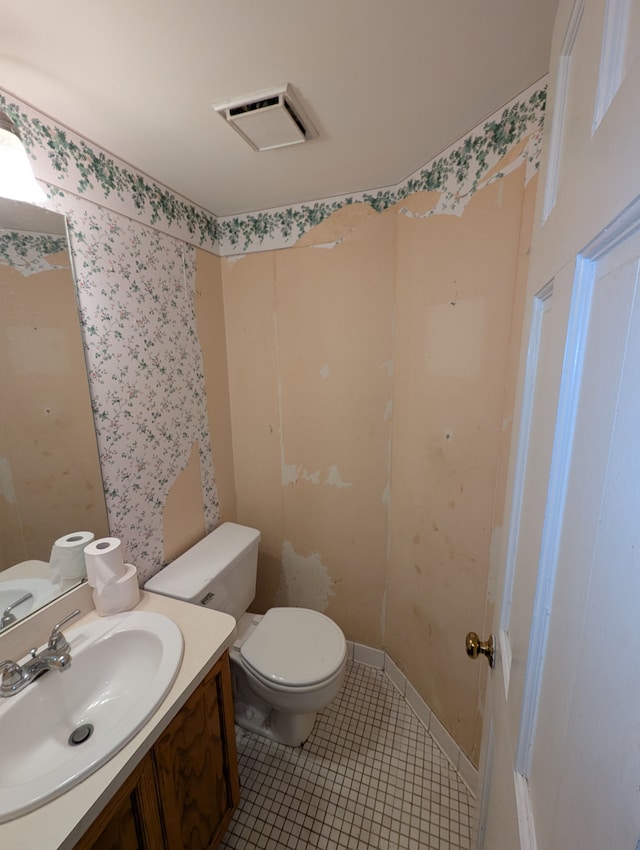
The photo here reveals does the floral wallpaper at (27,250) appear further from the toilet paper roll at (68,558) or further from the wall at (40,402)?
the toilet paper roll at (68,558)

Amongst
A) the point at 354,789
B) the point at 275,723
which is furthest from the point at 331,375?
the point at 354,789

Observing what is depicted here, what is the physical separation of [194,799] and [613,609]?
51.6 inches

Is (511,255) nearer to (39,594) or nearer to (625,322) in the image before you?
(625,322)

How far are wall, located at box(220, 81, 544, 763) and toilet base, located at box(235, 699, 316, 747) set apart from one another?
49 cm

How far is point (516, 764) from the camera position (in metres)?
0.53

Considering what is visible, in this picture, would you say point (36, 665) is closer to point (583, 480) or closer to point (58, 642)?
point (58, 642)

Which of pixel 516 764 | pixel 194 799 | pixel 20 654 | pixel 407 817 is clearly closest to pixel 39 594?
pixel 20 654

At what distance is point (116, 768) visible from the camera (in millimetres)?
725

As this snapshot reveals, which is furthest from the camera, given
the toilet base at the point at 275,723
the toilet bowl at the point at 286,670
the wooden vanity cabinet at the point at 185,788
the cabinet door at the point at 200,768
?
the toilet base at the point at 275,723

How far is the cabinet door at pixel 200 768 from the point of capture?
89 cm

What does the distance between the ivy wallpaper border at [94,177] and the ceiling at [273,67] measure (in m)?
0.04

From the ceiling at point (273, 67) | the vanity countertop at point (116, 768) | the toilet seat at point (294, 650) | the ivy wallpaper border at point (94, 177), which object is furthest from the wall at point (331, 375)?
the vanity countertop at point (116, 768)

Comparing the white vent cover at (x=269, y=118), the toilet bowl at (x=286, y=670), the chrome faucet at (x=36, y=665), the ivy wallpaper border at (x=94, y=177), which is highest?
the white vent cover at (x=269, y=118)

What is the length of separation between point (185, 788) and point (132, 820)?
20 centimetres
